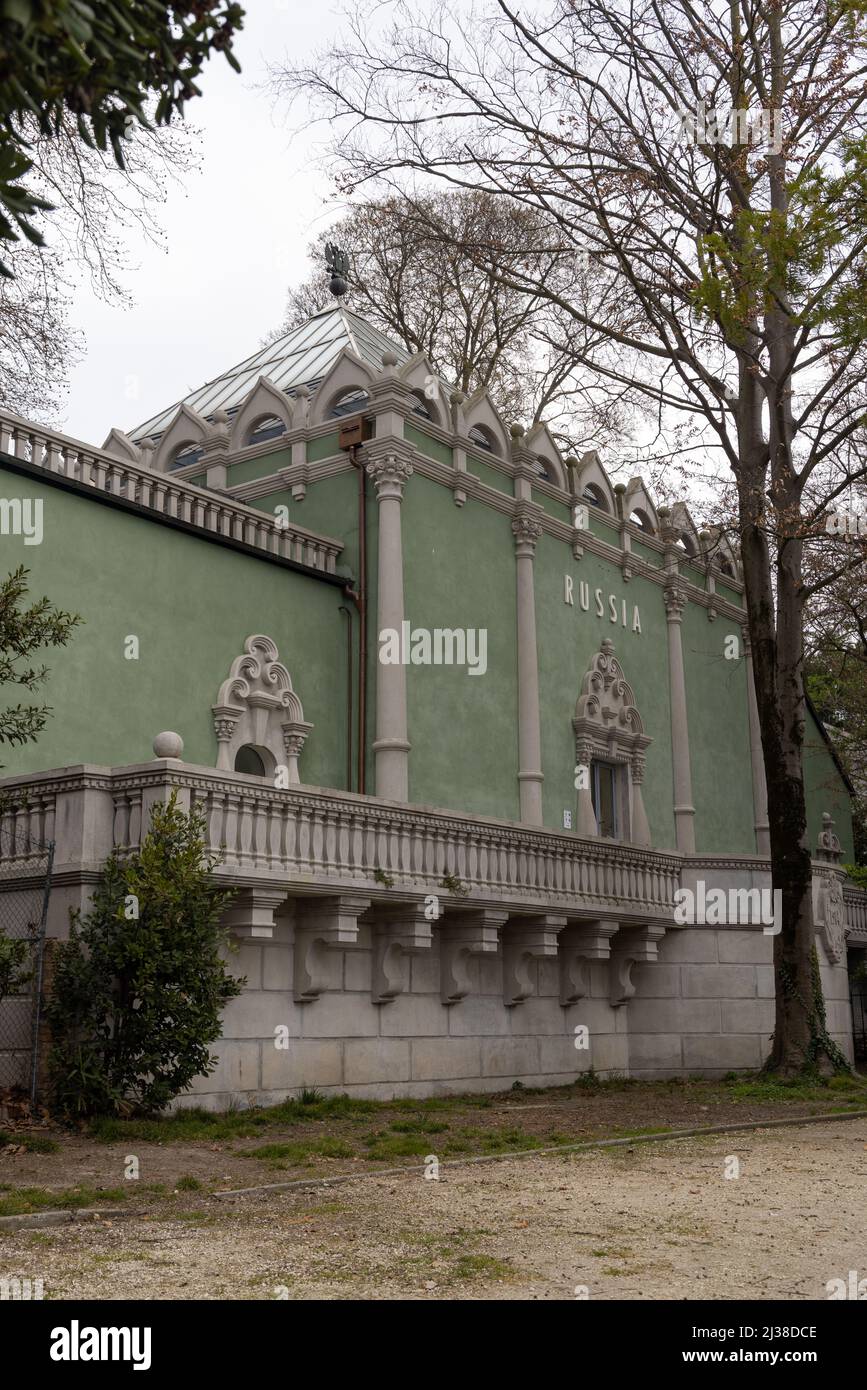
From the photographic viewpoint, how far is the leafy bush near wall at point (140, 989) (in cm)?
1293

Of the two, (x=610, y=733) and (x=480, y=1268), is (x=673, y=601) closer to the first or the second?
(x=610, y=733)

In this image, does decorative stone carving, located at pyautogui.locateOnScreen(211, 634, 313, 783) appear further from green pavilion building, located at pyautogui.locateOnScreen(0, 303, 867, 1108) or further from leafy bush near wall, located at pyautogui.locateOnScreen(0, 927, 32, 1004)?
leafy bush near wall, located at pyautogui.locateOnScreen(0, 927, 32, 1004)

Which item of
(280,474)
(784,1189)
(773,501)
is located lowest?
(784,1189)

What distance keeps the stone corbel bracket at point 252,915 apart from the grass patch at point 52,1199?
544cm

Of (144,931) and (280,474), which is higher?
(280,474)

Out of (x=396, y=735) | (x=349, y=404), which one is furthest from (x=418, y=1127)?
(x=349, y=404)

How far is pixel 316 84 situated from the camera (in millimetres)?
21828

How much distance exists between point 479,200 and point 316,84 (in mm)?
10522

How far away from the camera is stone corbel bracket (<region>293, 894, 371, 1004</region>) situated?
15.9 m

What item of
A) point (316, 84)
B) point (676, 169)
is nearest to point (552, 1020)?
point (676, 169)

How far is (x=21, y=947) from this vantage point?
12.7 m

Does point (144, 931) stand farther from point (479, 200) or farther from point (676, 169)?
point (479, 200)

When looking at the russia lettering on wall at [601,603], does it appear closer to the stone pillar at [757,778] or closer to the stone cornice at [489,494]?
the stone cornice at [489,494]

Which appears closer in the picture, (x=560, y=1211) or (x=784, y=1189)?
(x=560, y=1211)
